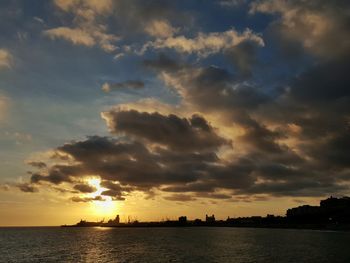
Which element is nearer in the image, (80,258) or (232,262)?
(232,262)

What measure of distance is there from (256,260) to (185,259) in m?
20.0

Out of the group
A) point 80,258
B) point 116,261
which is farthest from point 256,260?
point 80,258

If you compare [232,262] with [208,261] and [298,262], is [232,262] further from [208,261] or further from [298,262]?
[298,262]

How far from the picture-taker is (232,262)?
365 ft

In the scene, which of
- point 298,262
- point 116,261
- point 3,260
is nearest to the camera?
point 298,262

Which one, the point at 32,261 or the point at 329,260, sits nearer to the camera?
the point at 329,260

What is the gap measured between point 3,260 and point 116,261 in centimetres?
3634

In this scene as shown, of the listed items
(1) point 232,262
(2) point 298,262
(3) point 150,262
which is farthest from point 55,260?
(2) point 298,262

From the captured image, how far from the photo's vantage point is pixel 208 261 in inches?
4473

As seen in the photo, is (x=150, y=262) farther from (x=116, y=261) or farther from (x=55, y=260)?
(x=55, y=260)

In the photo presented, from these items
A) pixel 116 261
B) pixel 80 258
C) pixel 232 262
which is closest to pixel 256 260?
pixel 232 262

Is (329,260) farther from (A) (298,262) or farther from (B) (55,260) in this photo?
(B) (55,260)

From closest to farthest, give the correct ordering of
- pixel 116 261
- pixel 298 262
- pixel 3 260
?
pixel 298 262
pixel 116 261
pixel 3 260

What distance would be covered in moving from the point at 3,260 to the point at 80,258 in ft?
75.4
